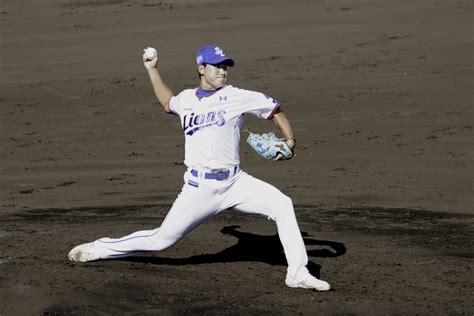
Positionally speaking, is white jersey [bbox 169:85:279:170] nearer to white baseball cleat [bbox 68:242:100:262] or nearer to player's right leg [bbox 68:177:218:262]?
Result: player's right leg [bbox 68:177:218:262]

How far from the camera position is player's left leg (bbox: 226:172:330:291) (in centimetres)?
732

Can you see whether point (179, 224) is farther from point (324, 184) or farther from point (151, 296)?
point (324, 184)

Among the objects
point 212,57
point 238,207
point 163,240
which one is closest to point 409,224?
point 238,207

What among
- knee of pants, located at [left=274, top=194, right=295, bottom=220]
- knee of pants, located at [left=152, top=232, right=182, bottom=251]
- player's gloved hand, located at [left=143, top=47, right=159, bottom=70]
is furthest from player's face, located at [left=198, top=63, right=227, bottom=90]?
knee of pants, located at [left=152, top=232, right=182, bottom=251]

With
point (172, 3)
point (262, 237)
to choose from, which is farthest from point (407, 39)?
point (262, 237)

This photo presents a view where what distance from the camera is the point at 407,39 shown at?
1593cm

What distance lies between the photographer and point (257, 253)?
8609mm

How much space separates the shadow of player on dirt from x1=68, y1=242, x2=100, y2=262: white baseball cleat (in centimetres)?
33

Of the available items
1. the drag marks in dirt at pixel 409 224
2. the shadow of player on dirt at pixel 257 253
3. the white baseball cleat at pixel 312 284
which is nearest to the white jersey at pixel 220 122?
the white baseball cleat at pixel 312 284

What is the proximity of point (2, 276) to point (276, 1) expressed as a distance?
425 inches

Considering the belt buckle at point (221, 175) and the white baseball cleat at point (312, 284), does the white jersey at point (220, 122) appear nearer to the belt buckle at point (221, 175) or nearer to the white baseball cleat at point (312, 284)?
the belt buckle at point (221, 175)

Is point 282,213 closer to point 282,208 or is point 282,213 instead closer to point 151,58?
point 282,208

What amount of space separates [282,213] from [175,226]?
78 cm

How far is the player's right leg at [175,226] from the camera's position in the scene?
292 inches
